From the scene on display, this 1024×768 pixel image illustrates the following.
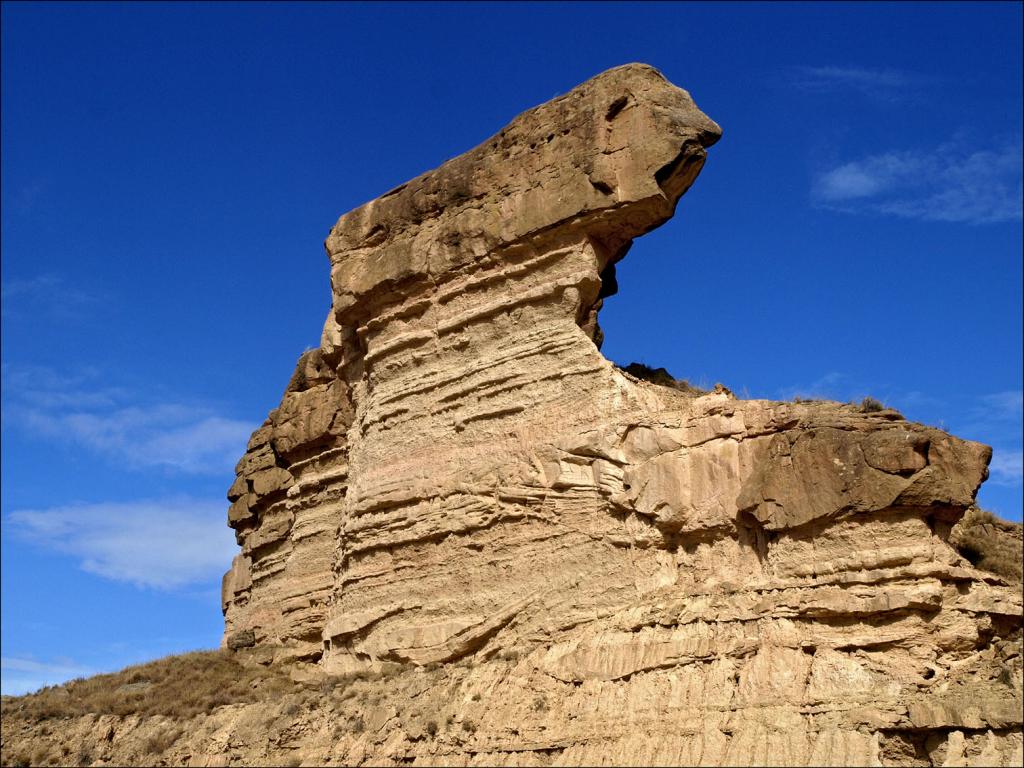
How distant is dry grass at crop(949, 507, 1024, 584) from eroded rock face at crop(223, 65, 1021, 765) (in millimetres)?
1766

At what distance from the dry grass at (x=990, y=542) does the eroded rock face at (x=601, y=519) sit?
177 centimetres

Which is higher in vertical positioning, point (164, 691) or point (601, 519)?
point (601, 519)

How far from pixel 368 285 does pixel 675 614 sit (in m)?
9.46

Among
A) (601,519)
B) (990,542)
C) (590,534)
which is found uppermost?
(601,519)

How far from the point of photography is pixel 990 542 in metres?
17.1

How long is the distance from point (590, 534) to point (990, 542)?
19.6ft

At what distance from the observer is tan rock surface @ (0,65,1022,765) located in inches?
566

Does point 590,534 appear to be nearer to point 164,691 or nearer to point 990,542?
point 990,542

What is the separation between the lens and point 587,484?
17.7 metres

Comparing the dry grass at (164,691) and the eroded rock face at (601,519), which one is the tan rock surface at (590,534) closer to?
the eroded rock face at (601,519)

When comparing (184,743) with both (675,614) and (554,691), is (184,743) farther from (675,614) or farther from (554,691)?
(675,614)

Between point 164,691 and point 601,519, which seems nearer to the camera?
point 601,519

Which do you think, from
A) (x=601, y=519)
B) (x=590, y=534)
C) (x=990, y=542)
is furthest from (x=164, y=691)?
(x=990, y=542)

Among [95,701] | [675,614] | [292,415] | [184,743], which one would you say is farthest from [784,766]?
[292,415]
